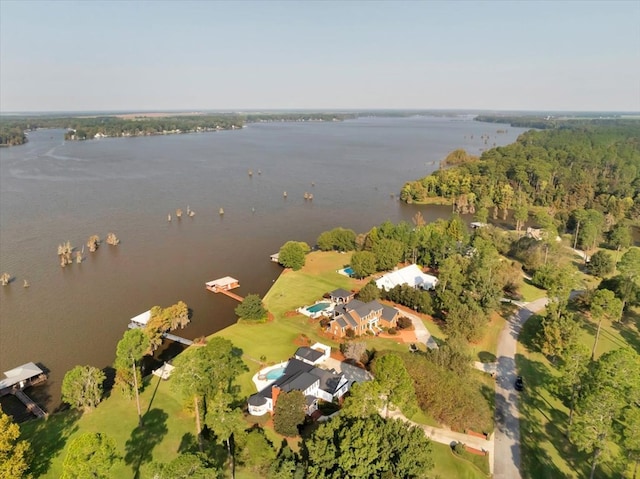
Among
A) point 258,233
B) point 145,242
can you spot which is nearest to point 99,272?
point 145,242

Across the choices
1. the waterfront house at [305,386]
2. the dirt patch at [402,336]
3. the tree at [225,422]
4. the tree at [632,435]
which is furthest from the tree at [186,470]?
the dirt patch at [402,336]

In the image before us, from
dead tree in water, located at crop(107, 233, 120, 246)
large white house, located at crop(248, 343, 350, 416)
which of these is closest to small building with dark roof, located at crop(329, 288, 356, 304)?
large white house, located at crop(248, 343, 350, 416)

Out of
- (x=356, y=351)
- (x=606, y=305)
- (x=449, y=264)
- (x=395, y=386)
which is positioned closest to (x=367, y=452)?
(x=395, y=386)

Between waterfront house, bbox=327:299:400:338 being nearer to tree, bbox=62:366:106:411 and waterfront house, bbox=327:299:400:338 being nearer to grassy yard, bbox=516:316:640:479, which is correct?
grassy yard, bbox=516:316:640:479

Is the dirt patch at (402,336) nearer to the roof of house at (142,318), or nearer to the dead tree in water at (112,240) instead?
the roof of house at (142,318)

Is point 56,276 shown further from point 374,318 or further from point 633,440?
point 633,440

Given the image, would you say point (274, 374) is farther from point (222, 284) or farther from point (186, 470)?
point (222, 284)
